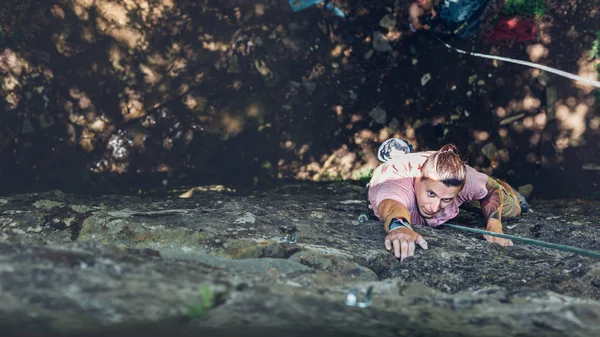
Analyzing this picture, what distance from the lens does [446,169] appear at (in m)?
3.63

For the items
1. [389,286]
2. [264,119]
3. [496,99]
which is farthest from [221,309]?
[496,99]

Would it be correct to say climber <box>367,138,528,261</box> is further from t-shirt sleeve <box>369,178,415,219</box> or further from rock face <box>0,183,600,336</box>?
rock face <box>0,183,600,336</box>

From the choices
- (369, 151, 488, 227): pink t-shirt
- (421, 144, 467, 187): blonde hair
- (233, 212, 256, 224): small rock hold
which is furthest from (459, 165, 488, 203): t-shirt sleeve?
(233, 212, 256, 224): small rock hold

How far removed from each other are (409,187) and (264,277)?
1.72 m

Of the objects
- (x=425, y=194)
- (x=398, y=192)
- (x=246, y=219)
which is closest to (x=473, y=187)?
(x=425, y=194)

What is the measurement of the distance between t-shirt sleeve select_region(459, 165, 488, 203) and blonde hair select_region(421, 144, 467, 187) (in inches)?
13.3

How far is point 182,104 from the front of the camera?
253 inches

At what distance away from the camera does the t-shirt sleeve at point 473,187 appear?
159 inches

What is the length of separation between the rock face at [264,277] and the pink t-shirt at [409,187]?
183mm

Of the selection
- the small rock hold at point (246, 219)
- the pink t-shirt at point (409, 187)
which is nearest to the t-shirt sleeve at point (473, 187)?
the pink t-shirt at point (409, 187)

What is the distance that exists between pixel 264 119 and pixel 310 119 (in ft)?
1.80

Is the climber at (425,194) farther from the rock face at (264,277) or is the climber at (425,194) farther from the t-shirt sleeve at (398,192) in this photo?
the rock face at (264,277)

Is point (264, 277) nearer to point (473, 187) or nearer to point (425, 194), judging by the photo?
point (425, 194)

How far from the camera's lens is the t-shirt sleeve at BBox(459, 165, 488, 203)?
404 centimetres
